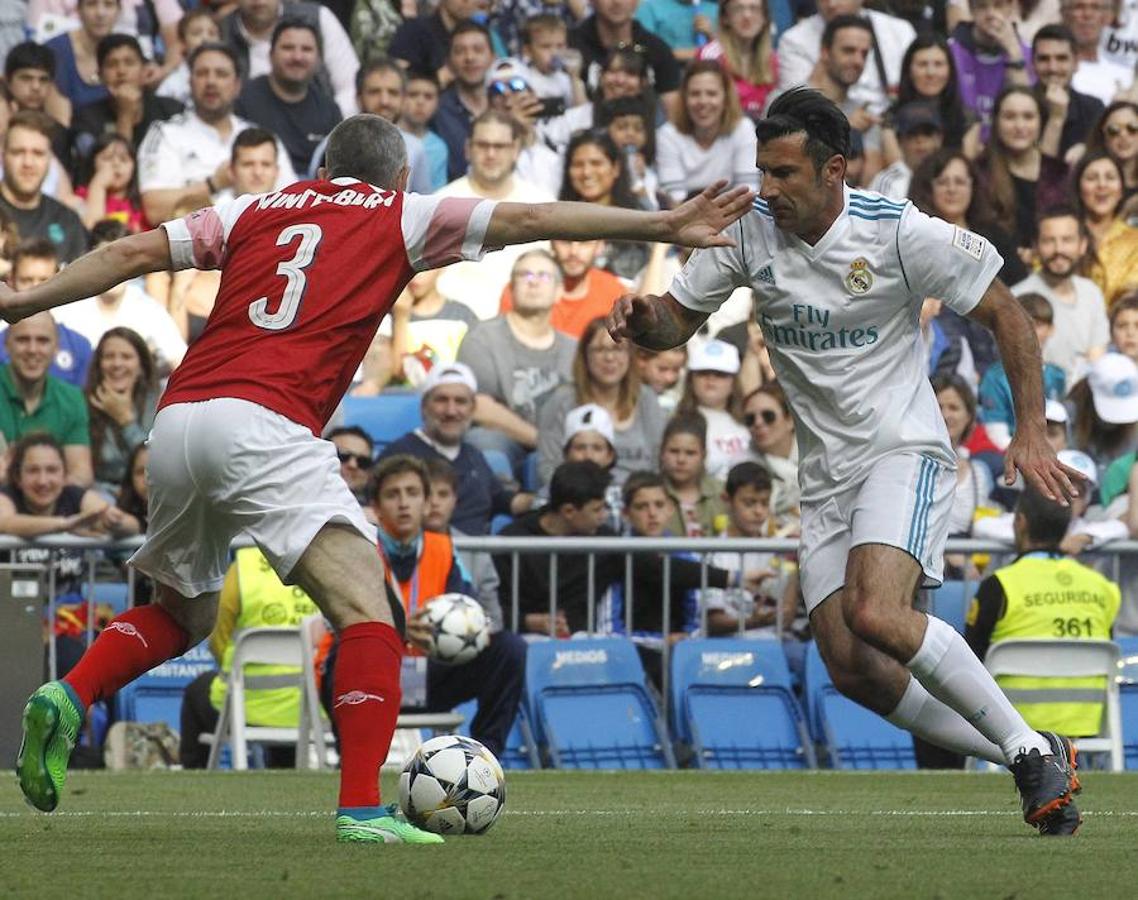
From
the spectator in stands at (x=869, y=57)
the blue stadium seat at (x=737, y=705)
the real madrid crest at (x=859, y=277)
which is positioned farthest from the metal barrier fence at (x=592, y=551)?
the spectator in stands at (x=869, y=57)

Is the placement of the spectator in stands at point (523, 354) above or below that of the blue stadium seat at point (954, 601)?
above

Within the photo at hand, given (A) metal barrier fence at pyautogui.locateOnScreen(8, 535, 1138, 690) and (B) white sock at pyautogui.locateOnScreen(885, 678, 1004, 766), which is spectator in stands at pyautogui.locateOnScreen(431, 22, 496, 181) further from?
(B) white sock at pyautogui.locateOnScreen(885, 678, 1004, 766)

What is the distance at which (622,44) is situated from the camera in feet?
61.3

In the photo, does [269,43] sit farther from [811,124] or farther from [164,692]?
[811,124]

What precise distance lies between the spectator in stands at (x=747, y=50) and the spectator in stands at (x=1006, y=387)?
350cm

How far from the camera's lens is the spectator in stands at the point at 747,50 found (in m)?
18.5

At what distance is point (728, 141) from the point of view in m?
17.6

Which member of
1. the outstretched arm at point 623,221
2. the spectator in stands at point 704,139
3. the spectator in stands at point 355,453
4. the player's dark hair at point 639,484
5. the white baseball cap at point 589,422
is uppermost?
the spectator in stands at point 704,139

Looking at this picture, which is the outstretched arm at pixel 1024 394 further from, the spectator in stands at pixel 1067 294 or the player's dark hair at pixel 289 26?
the player's dark hair at pixel 289 26

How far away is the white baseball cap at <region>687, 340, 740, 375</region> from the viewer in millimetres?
14961

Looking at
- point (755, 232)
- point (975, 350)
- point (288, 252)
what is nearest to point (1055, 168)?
point (975, 350)

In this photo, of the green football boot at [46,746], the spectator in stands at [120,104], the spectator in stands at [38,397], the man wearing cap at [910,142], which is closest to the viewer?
the green football boot at [46,746]

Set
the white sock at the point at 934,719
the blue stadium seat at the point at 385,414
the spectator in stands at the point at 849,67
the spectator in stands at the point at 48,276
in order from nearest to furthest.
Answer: the white sock at the point at 934,719 → the spectator in stands at the point at 48,276 → the blue stadium seat at the point at 385,414 → the spectator in stands at the point at 849,67

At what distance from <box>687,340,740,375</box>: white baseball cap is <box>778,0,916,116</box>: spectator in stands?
4.18 metres
